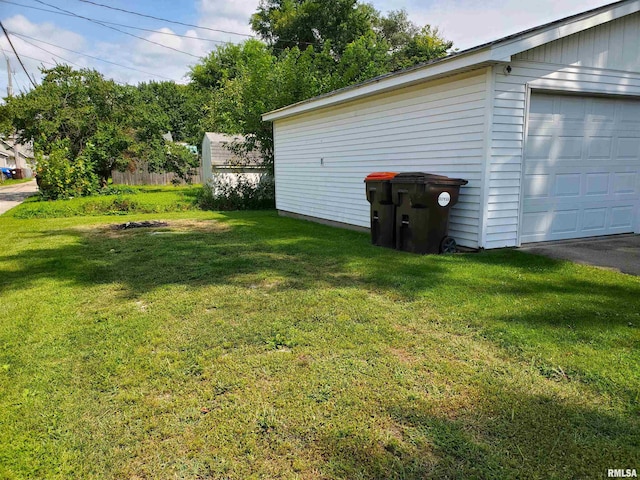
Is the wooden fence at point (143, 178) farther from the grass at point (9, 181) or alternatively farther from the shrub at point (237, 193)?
the shrub at point (237, 193)

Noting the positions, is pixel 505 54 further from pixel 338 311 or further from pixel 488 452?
pixel 488 452

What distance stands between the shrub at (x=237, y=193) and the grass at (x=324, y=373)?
1011cm

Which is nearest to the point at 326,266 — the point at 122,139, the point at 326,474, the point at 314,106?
the point at 326,474

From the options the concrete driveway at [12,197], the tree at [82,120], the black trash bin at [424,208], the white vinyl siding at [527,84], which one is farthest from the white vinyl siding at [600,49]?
the tree at [82,120]

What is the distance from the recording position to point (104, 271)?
5.88m

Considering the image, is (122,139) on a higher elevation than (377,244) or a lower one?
higher

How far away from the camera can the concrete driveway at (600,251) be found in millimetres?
5433

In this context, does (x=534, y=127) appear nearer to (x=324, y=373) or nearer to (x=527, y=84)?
(x=527, y=84)

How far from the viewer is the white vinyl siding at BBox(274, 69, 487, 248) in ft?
20.7

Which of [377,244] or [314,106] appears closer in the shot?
[377,244]

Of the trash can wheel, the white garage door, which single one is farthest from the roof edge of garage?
the trash can wheel

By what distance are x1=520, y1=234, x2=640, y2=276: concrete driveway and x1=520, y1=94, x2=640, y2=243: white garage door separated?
0.68 ft

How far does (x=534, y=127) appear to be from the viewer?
634 cm

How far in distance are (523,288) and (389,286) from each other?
1410mm
